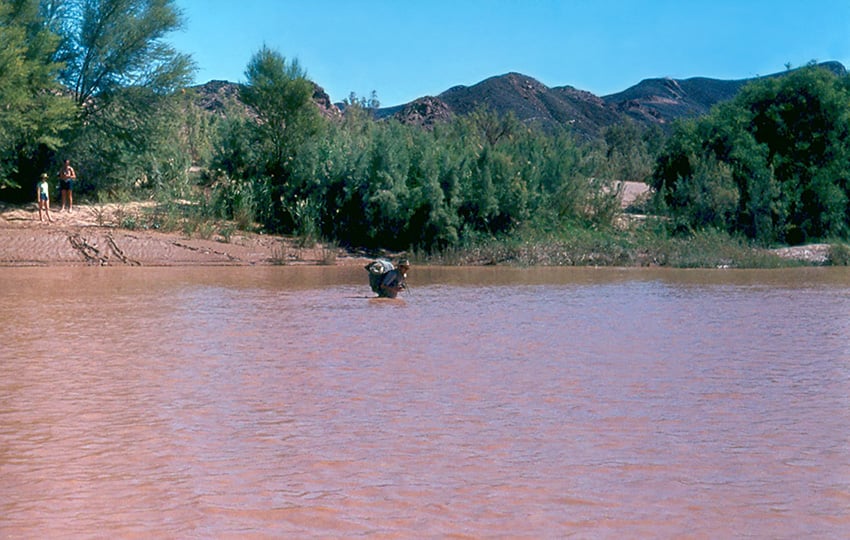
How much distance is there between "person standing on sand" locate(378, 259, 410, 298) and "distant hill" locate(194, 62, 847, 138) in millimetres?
57847

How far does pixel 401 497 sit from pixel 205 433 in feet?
6.56

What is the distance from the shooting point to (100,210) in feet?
91.1

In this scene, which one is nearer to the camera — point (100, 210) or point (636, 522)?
point (636, 522)

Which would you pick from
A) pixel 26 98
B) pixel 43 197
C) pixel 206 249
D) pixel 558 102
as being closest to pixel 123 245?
pixel 206 249

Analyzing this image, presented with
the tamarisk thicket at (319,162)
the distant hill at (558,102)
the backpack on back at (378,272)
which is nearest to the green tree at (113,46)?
the tamarisk thicket at (319,162)

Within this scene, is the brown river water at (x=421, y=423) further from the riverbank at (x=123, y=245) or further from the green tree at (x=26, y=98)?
the green tree at (x=26, y=98)

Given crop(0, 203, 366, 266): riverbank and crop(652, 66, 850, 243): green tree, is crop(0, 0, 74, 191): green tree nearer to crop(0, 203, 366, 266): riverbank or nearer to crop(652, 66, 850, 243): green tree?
crop(0, 203, 366, 266): riverbank

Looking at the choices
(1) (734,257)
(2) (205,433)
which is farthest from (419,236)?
(2) (205,433)

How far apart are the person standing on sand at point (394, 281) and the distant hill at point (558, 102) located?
57.8 m

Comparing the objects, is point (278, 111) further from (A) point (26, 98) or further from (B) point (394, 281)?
(B) point (394, 281)

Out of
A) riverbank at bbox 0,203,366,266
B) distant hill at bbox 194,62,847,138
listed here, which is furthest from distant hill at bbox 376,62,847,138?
riverbank at bbox 0,203,366,266

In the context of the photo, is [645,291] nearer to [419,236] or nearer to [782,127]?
[419,236]

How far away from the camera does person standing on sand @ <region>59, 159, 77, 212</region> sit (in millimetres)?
27359

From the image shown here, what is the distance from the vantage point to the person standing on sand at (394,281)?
646 inches
